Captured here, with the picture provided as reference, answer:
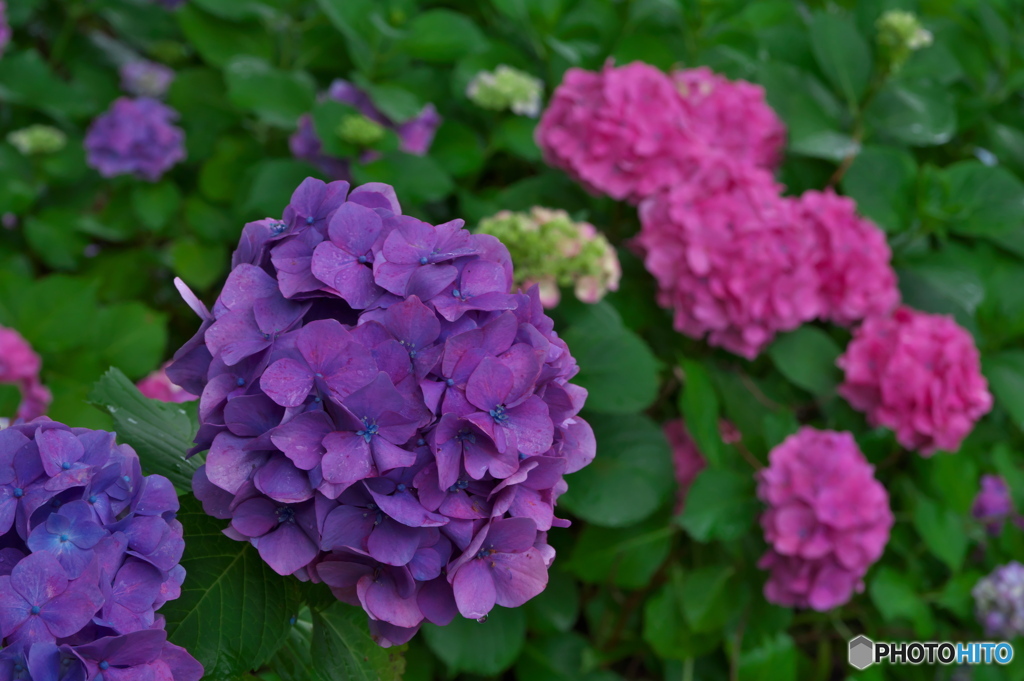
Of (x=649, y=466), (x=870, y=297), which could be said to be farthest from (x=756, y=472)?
(x=870, y=297)

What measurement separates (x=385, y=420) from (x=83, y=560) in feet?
0.67

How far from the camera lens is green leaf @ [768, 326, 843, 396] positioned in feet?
5.13

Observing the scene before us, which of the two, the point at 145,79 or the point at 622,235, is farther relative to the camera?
the point at 145,79

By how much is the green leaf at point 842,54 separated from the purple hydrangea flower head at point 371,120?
842 mm

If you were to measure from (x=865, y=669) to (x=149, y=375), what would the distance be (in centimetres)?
146

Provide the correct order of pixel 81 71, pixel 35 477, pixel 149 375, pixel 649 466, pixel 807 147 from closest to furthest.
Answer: pixel 35 477
pixel 649 466
pixel 149 375
pixel 807 147
pixel 81 71

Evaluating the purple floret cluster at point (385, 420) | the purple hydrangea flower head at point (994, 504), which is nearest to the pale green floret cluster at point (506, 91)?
the purple floret cluster at point (385, 420)

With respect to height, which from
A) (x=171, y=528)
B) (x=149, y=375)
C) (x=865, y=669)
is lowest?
(x=865, y=669)

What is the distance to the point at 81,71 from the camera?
1.95m

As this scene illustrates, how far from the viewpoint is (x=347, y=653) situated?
65 centimetres

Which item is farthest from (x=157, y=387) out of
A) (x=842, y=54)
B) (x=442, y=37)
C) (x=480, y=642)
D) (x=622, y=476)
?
(x=842, y=54)

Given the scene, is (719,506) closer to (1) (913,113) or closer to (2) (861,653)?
(2) (861,653)

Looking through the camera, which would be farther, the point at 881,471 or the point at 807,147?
the point at 881,471

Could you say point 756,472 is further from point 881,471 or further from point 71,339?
point 71,339
